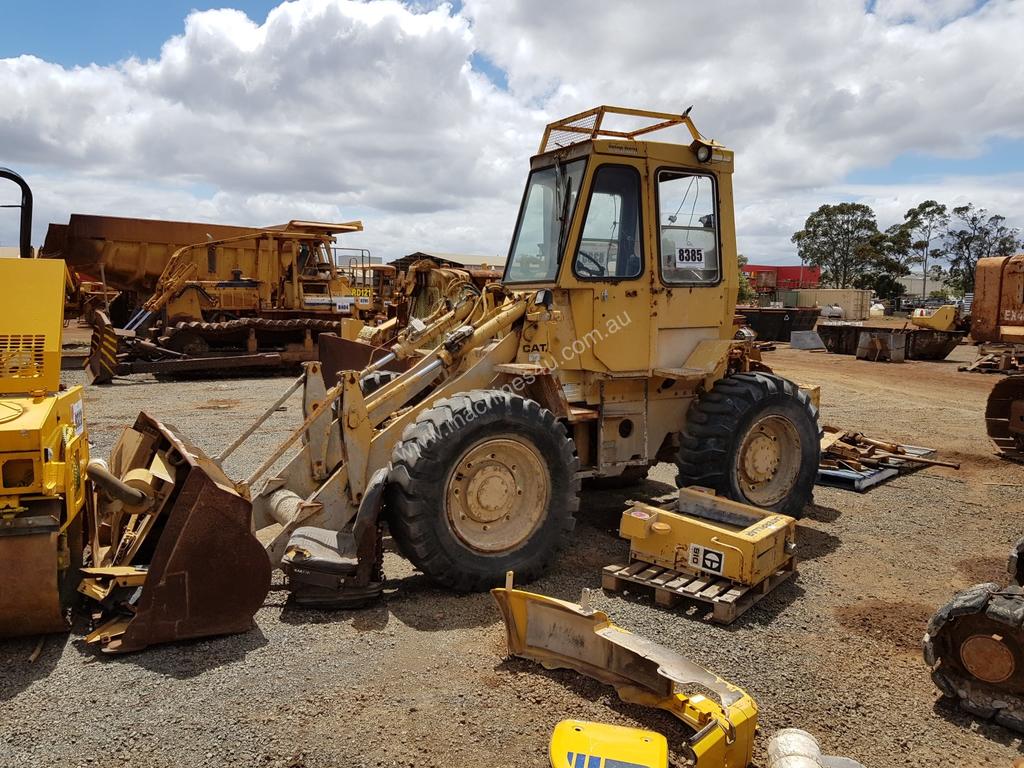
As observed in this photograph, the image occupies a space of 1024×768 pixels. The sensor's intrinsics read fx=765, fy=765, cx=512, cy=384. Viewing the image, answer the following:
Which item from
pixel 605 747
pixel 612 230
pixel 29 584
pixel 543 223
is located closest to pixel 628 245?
pixel 612 230

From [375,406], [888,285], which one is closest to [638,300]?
[375,406]

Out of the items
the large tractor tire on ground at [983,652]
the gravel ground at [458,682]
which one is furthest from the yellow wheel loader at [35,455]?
the large tractor tire on ground at [983,652]

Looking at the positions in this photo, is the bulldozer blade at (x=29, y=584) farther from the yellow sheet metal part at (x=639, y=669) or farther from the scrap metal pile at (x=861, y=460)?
the scrap metal pile at (x=861, y=460)

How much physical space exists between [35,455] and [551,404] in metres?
3.13

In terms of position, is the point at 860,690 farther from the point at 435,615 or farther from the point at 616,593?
the point at 435,615

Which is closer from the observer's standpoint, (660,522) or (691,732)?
(691,732)

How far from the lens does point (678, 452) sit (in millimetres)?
6094

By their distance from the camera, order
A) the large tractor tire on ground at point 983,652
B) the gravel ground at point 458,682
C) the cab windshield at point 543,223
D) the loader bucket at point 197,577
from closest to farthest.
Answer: the gravel ground at point 458,682, the large tractor tire on ground at point 983,652, the loader bucket at point 197,577, the cab windshield at point 543,223

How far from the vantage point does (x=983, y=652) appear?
3.46m

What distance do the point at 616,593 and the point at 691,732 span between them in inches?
63.7

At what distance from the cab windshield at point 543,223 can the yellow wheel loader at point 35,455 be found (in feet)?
10.8

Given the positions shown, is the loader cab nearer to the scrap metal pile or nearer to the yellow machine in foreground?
the scrap metal pile

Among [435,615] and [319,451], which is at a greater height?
[319,451]

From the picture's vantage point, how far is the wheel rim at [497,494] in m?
4.81
